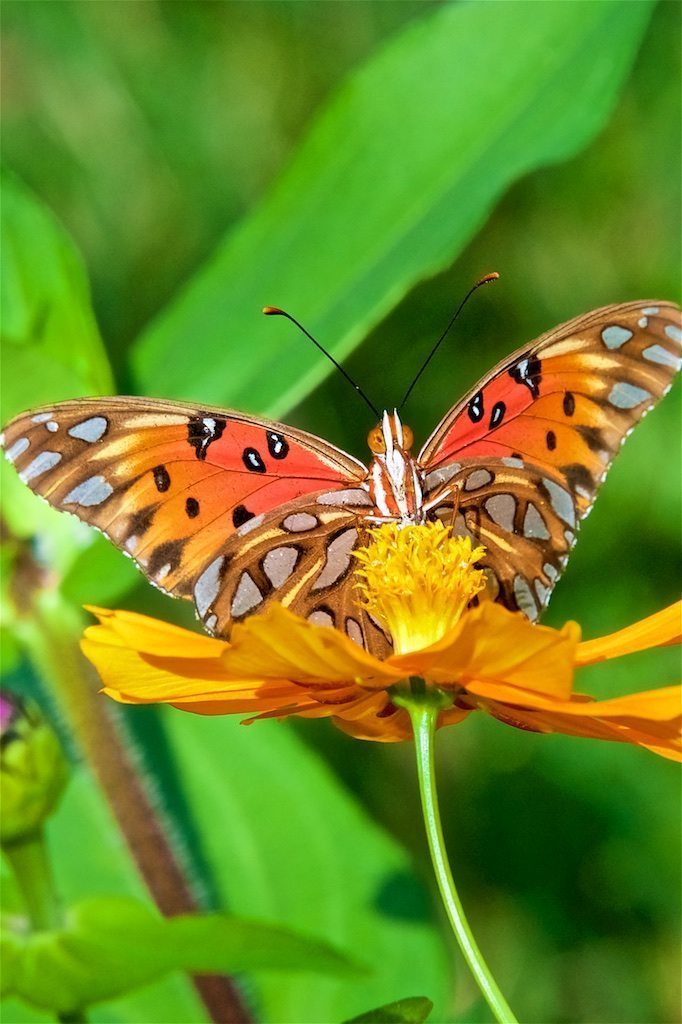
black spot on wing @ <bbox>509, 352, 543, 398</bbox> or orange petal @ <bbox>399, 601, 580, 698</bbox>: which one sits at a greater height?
black spot on wing @ <bbox>509, 352, 543, 398</bbox>

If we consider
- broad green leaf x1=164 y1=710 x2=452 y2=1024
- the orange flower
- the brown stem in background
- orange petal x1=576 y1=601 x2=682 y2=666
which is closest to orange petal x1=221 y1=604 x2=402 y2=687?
the orange flower

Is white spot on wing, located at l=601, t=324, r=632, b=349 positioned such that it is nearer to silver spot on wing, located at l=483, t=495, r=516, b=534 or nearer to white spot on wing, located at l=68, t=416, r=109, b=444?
silver spot on wing, located at l=483, t=495, r=516, b=534

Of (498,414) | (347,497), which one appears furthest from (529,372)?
(347,497)

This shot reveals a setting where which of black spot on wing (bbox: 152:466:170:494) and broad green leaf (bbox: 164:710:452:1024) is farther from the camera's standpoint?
broad green leaf (bbox: 164:710:452:1024)

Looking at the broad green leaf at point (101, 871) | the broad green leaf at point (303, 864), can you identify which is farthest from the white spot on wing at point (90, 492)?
the broad green leaf at point (303, 864)

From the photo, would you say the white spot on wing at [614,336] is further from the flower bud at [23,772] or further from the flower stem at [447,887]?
the flower bud at [23,772]

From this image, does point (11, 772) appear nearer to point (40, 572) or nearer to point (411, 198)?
point (40, 572)
